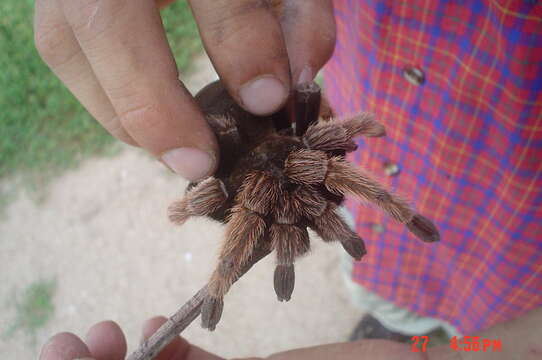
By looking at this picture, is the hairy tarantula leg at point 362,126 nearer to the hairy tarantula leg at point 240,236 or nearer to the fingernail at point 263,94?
the fingernail at point 263,94

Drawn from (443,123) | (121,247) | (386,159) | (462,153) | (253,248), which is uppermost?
(253,248)

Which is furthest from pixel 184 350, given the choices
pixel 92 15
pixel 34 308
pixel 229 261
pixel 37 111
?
pixel 37 111

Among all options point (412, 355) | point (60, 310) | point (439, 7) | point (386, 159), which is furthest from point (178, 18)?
point (412, 355)

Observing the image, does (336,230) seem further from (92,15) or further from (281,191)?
(92,15)

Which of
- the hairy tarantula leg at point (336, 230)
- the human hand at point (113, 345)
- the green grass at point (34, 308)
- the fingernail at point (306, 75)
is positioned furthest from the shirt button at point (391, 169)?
the green grass at point (34, 308)

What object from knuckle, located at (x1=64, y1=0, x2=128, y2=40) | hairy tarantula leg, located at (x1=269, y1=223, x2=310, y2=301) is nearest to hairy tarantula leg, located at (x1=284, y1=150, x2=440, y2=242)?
hairy tarantula leg, located at (x1=269, y1=223, x2=310, y2=301)

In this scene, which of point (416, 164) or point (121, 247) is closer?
point (416, 164)

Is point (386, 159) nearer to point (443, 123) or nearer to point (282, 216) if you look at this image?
point (443, 123)
